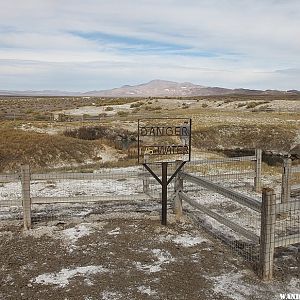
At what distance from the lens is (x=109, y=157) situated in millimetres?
23641

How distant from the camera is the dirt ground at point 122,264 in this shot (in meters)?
6.25

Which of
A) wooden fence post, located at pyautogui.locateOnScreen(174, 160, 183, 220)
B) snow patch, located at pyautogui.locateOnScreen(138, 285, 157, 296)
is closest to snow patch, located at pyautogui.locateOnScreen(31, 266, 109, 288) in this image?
snow patch, located at pyautogui.locateOnScreen(138, 285, 157, 296)

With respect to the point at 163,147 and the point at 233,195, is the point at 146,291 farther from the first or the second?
the point at 163,147

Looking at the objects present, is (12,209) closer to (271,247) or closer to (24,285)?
(24,285)

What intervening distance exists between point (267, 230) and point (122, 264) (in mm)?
2716

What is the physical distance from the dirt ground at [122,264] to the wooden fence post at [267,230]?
0.25 metres

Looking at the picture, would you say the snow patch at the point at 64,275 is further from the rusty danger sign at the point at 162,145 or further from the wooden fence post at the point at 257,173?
the wooden fence post at the point at 257,173

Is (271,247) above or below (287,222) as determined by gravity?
above

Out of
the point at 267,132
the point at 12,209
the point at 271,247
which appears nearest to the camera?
the point at 271,247

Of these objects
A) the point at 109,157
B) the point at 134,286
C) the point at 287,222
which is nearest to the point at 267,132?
the point at 109,157

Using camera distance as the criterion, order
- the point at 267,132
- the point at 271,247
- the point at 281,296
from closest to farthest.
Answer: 1. the point at 281,296
2. the point at 271,247
3. the point at 267,132

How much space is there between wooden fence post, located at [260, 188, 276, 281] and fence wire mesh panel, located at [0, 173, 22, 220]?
5.72 metres

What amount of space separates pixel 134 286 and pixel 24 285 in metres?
1.82

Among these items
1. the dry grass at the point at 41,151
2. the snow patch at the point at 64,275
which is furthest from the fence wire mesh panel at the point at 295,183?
the dry grass at the point at 41,151
